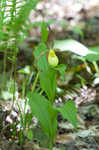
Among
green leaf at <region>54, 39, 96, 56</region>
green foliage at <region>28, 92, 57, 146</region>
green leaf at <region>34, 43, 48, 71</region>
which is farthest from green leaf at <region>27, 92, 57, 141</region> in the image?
green leaf at <region>54, 39, 96, 56</region>

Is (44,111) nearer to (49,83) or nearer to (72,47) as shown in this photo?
(49,83)

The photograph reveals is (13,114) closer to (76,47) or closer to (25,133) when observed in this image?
(25,133)

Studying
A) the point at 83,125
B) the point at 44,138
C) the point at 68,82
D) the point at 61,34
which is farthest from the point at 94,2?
the point at 44,138

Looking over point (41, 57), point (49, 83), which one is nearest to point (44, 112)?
point (49, 83)

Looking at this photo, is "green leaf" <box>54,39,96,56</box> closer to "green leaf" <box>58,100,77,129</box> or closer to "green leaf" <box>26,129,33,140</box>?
"green leaf" <box>58,100,77,129</box>

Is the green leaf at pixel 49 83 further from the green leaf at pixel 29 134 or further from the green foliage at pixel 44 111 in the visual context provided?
the green leaf at pixel 29 134

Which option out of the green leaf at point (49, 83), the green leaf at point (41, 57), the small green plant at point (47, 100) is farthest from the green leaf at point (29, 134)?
the green leaf at point (41, 57)

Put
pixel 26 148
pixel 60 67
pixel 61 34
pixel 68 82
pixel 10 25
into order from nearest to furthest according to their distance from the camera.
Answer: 1. pixel 60 67
2. pixel 26 148
3. pixel 10 25
4. pixel 68 82
5. pixel 61 34
